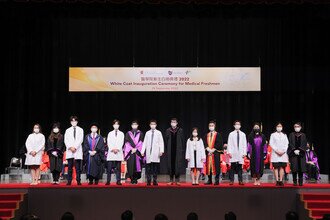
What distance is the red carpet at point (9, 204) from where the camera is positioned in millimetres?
11320

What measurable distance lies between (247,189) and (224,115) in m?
5.78

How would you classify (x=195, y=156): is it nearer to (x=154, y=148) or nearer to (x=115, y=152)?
(x=154, y=148)

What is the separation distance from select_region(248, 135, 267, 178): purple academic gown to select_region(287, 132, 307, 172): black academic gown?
25.9 inches

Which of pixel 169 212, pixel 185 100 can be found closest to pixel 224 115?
pixel 185 100

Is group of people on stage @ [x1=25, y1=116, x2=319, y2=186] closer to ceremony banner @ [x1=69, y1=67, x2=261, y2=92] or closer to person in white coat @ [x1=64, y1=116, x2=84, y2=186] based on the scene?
person in white coat @ [x1=64, y1=116, x2=84, y2=186]

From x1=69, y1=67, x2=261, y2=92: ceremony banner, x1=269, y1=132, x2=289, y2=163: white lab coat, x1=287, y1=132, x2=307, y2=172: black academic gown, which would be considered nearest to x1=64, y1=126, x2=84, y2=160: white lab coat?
x1=69, y1=67, x2=261, y2=92: ceremony banner

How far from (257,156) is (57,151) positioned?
4989mm

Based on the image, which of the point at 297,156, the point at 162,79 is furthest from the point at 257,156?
the point at 162,79

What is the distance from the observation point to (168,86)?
17219mm

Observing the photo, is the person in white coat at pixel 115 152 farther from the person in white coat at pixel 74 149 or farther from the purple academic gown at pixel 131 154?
the person in white coat at pixel 74 149

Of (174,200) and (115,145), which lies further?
(115,145)

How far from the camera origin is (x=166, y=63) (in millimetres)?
17844

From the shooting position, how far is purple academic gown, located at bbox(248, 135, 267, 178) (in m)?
13.0

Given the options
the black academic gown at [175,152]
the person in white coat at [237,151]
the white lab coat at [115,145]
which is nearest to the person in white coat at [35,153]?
the white lab coat at [115,145]
